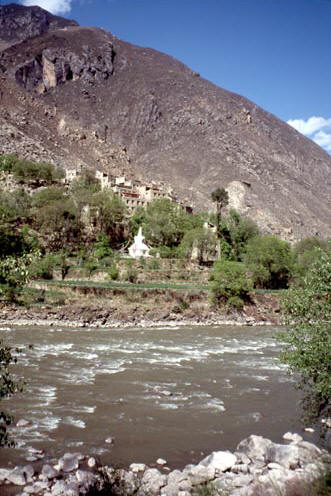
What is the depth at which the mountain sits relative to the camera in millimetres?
109812

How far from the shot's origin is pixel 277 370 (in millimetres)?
21031

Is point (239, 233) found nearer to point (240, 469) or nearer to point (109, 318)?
point (109, 318)

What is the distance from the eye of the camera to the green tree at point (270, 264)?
51844 mm

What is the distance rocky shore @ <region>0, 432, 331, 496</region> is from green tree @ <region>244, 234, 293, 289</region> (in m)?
42.4

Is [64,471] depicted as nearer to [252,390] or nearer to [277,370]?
[252,390]

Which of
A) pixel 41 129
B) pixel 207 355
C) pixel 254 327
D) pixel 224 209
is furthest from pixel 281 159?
pixel 207 355

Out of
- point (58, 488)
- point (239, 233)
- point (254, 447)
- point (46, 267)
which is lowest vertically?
point (58, 488)

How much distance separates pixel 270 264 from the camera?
53.3 m

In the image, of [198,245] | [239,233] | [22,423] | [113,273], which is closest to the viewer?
[22,423]

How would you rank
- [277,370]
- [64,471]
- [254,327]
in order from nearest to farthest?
[64,471], [277,370], [254,327]

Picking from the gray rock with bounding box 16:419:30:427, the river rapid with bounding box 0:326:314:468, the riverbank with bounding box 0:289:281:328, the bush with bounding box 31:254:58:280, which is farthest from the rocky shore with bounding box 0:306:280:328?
the gray rock with bounding box 16:419:30:427

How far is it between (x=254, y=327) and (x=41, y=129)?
92.9m

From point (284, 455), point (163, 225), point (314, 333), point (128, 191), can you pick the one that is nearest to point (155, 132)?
point (128, 191)

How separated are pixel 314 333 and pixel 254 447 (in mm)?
3083
